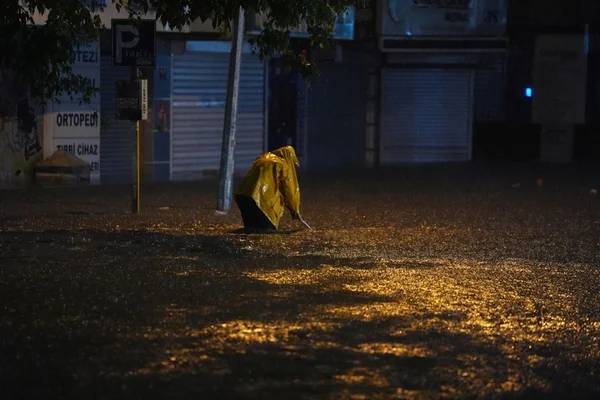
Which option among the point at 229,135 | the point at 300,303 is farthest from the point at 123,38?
the point at 300,303

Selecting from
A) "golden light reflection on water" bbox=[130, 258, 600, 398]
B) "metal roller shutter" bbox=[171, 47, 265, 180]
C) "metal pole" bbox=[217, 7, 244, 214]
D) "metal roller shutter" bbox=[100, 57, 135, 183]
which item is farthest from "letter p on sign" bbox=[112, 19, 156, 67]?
A: "metal roller shutter" bbox=[171, 47, 265, 180]

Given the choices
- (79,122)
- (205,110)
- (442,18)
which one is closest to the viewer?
(79,122)

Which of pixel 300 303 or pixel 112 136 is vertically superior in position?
pixel 112 136

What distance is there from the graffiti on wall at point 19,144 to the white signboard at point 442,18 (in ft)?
31.0

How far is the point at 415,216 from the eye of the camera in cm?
1667

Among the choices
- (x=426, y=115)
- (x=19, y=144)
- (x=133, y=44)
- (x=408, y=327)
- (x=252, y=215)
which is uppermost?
(x=133, y=44)

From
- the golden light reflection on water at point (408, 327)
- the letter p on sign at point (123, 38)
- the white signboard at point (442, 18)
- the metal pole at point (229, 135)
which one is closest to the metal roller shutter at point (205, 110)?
the white signboard at point (442, 18)

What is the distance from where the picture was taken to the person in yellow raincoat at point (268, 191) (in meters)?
14.2

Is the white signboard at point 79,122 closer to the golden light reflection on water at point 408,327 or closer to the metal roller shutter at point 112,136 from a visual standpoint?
the metal roller shutter at point 112,136

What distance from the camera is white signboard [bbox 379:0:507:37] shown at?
85.4ft

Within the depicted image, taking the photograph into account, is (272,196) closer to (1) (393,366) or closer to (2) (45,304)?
(2) (45,304)

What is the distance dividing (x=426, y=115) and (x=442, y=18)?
2657 millimetres

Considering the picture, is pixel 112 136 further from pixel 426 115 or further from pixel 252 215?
pixel 426 115

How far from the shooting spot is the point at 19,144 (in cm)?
1964
